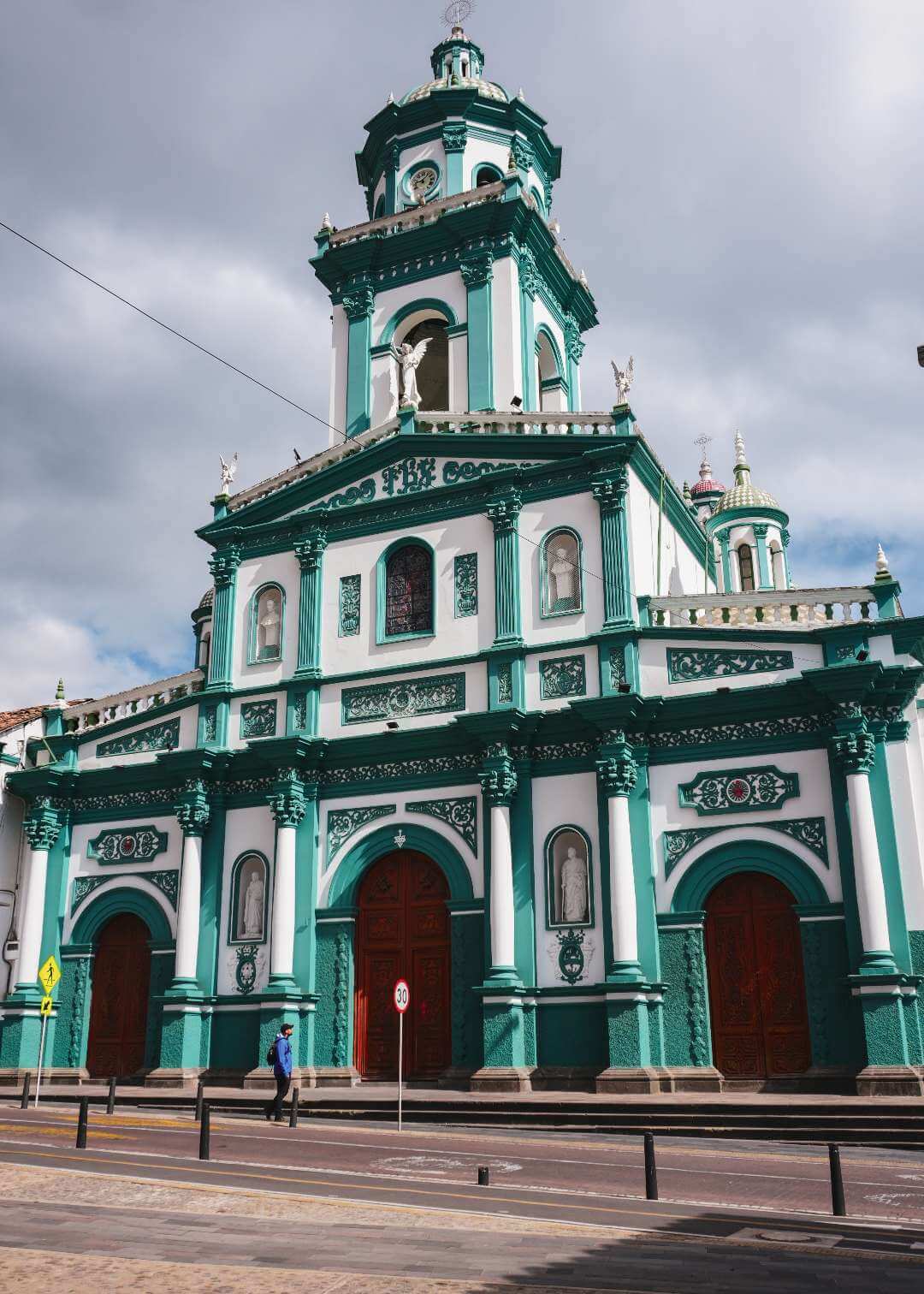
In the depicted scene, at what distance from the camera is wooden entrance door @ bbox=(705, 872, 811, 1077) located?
2209cm

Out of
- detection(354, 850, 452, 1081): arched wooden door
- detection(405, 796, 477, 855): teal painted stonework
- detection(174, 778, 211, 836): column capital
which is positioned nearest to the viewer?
detection(354, 850, 452, 1081): arched wooden door

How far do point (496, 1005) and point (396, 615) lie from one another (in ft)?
29.0

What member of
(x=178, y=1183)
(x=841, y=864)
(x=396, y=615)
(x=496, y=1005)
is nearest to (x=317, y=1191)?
(x=178, y=1183)

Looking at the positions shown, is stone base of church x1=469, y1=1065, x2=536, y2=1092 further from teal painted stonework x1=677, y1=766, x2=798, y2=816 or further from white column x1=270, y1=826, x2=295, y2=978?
teal painted stonework x1=677, y1=766, x2=798, y2=816

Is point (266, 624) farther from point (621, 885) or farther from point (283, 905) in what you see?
point (621, 885)

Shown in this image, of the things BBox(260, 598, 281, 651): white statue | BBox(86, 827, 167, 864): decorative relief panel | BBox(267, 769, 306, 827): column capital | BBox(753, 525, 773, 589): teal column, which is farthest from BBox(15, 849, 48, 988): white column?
BBox(753, 525, 773, 589): teal column

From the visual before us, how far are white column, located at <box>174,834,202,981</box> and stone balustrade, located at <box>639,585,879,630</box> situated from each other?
1108 cm

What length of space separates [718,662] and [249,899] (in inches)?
445

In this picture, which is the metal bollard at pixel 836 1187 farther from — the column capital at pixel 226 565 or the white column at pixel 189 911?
the column capital at pixel 226 565

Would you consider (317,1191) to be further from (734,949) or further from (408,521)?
(408,521)

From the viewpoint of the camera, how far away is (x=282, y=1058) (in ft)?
66.1

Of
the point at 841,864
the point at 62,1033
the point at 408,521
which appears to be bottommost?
the point at 62,1033

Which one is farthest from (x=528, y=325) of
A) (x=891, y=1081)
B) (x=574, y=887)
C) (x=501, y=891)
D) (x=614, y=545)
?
(x=891, y=1081)

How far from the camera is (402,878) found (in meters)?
26.1
